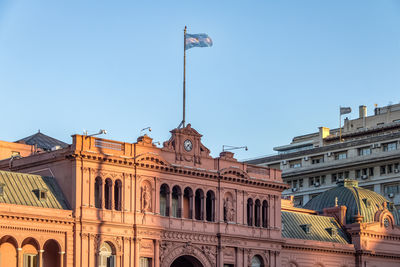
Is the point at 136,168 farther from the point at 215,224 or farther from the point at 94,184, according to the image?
the point at 215,224

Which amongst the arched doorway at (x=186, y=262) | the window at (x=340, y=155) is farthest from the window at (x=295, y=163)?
the arched doorway at (x=186, y=262)

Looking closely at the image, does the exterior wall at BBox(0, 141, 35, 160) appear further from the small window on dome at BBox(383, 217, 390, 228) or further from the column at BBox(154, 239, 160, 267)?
the small window on dome at BBox(383, 217, 390, 228)

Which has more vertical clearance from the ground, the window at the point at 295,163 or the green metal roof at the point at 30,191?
the window at the point at 295,163

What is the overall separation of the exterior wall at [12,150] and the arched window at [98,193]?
822 inches

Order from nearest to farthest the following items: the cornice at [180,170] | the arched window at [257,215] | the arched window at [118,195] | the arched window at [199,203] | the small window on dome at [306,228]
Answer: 1. the cornice at [180,170]
2. the arched window at [118,195]
3. the arched window at [199,203]
4. the arched window at [257,215]
5. the small window on dome at [306,228]

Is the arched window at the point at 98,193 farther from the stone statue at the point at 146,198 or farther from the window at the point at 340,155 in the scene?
the window at the point at 340,155

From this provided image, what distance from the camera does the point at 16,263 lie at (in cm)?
7788

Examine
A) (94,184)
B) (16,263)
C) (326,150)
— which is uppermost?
(326,150)

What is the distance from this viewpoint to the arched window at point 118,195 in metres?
84.6

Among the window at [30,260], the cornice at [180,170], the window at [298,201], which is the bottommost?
the window at [30,260]

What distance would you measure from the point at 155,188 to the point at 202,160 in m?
6.10

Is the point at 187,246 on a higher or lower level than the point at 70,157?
lower

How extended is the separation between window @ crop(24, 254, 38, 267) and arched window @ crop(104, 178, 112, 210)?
25.3ft

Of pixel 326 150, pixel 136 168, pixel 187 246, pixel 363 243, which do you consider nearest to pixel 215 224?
pixel 187 246
